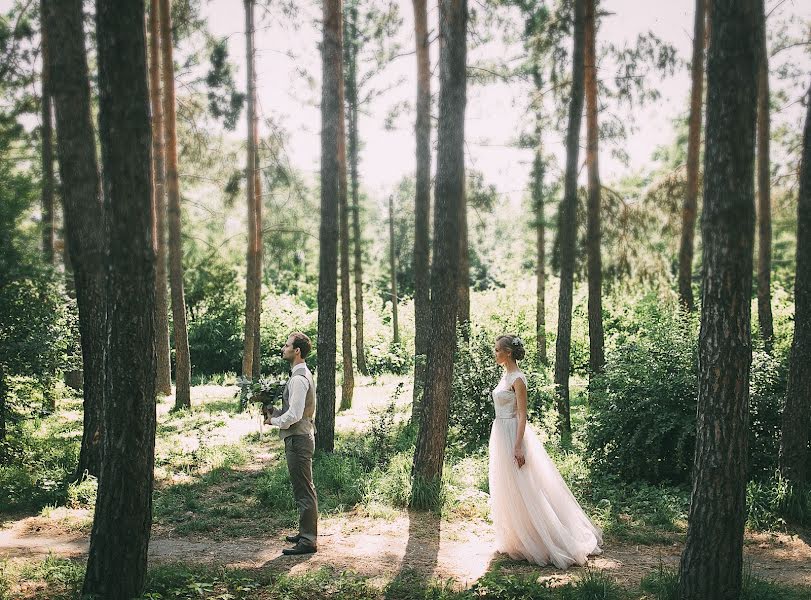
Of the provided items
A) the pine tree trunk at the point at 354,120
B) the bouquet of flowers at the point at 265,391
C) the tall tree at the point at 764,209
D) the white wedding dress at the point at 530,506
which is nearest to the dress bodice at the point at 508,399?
the white wedding dress at the point at 530,506

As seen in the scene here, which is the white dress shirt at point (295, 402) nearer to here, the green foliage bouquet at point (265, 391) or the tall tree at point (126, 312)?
the green foliage bouquet at point (265, 391)

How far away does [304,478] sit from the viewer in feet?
22.5

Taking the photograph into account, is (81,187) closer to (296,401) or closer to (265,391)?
(265,391)

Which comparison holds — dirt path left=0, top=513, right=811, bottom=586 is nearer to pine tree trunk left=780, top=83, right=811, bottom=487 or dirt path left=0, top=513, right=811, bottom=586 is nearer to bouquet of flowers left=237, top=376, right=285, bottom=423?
pine tree trunk left=780, top=83, right=811, bottom=487

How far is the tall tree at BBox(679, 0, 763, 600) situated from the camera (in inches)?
186

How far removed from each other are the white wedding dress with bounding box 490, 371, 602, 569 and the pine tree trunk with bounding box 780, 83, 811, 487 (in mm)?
2733

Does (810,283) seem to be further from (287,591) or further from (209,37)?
(209,37)

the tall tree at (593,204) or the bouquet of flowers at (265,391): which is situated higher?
the tall tree at (593,204)

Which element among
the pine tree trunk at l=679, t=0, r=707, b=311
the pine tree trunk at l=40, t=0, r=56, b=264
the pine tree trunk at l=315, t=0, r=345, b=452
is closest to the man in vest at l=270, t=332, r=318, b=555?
the pine tree trunk at l=315, t=0, r=345, b=452

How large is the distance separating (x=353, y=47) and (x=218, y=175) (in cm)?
606

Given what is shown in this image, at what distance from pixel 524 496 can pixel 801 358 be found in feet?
12.2

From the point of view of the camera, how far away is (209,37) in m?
15.7

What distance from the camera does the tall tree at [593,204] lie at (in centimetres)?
1447

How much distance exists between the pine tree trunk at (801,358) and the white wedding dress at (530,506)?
273 centimetres
